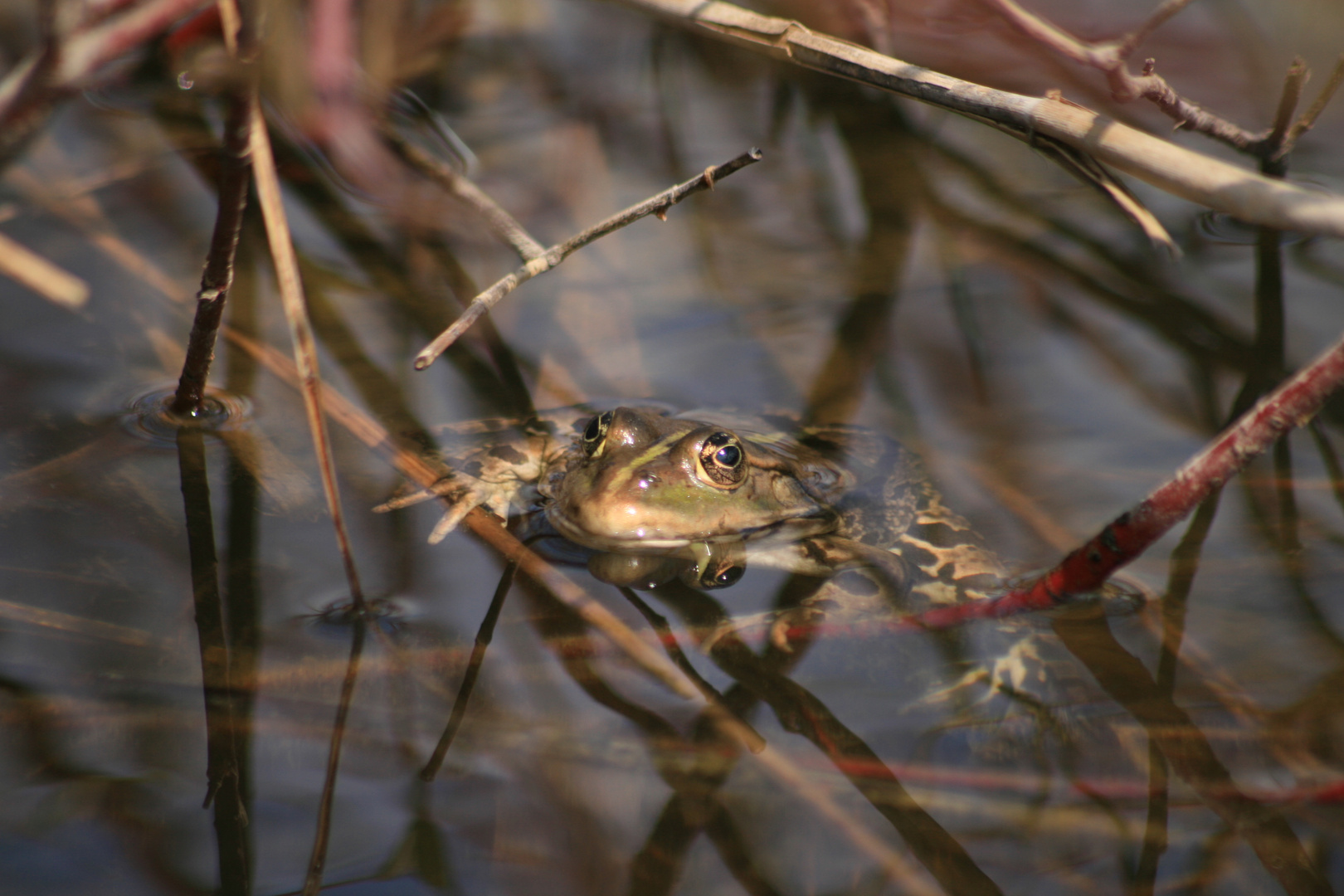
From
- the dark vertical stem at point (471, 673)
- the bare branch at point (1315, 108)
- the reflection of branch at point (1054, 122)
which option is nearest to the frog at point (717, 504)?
the dark vertical stem at point (471, 673)

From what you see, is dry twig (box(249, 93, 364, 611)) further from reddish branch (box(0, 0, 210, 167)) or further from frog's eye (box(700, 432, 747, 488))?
frog's eye (box(700, 432, 747, 488))

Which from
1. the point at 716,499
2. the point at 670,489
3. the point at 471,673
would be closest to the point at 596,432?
the point at 670,489

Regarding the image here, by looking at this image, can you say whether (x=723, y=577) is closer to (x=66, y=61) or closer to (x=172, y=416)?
(x=172, y=416)

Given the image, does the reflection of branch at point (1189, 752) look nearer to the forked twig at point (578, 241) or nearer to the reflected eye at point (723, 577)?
the reflected eye at point (723, 577)

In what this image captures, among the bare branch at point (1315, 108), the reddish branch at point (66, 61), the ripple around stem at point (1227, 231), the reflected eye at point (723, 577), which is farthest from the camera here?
the ripple around stem at point (1227, 231)

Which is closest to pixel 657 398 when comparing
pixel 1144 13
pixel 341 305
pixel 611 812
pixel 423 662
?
pixel 341 305

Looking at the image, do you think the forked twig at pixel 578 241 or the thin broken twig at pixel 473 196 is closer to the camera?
the forked twig at pixel 578 241

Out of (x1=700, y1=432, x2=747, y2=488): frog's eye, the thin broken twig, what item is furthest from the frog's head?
the thin broken twig

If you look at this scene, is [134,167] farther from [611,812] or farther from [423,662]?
[611,812]
